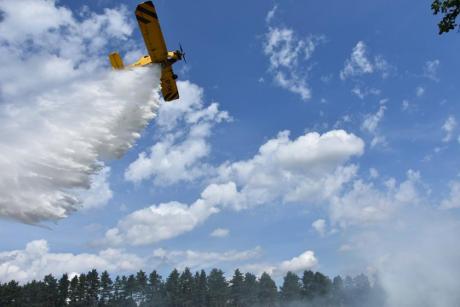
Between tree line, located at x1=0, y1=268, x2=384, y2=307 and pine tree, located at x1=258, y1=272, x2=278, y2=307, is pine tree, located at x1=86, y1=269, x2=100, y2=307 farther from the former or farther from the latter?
pine tree, located at x1=258, y1=272, x2=278, y2=307

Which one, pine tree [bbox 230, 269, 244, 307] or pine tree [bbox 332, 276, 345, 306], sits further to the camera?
pine tree [bbox 332, 276, 345, 306]

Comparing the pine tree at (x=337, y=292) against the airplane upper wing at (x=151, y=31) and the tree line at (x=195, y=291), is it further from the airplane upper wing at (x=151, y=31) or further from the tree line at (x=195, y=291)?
the airplane upper wing at (x=151, y=31)

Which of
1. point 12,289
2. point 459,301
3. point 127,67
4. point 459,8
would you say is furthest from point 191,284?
point 459,8

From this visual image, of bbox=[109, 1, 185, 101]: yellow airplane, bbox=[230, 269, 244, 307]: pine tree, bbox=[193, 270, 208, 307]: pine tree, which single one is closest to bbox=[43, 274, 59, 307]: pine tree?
bbox=[193, 270, 208, 307]: pine tree

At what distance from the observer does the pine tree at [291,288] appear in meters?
132

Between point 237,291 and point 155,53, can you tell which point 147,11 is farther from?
point 237,291

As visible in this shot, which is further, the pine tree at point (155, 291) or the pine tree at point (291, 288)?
the pine tree at point (291, 288)

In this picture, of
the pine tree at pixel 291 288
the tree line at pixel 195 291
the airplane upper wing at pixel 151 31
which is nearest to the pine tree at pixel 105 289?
the tree line at pixel 195 291

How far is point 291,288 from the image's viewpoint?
13338 cm

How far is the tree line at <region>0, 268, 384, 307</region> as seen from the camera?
91.1 metres

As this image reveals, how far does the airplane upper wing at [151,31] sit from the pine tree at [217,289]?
100 m

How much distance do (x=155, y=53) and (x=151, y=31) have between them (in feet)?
6.25

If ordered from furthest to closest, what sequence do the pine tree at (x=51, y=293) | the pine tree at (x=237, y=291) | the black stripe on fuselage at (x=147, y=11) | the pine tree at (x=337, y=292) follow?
the pine tree at (x=337, y=292), the pine tree at (x=237, y=291), the pine tree at (x=51, y=293), the black stripe on fuselage at (x=147, y=11)

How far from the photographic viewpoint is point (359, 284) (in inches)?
6309
